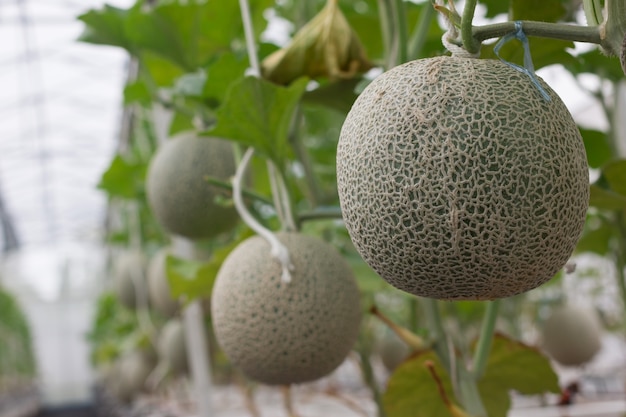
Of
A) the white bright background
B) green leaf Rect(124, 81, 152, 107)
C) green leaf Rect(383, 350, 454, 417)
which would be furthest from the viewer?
the white bright background

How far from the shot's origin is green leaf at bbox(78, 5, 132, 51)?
4.08 ft

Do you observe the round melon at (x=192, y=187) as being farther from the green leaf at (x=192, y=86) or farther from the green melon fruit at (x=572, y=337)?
the green melon fruit at (x=572, y=337)

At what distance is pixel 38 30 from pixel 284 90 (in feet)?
24.3

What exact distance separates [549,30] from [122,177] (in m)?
1.52

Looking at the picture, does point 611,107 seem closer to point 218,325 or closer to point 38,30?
point 218,325

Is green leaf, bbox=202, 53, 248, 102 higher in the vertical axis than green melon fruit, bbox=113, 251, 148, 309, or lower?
higher

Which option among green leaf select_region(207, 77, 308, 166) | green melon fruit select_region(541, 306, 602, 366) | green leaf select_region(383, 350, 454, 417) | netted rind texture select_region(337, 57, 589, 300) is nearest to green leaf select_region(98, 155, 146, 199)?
green leaf select_region(207, 77, 308, 166)

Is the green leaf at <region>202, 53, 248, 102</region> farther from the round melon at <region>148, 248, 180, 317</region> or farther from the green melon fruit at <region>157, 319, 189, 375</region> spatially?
the green melon fruit at <region>157, 319, 189, 375</region>

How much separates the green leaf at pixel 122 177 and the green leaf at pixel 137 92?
30 centimetres

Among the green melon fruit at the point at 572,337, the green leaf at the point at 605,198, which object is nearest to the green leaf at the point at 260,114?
the green leaf at the point at 605,198

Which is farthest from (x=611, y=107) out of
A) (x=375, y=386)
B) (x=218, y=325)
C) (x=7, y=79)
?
(x=7, y=79)

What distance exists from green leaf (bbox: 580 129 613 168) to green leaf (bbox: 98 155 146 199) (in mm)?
1106

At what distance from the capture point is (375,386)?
1.14 metres

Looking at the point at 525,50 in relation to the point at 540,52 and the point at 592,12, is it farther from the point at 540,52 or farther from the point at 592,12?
the point at 540,52
